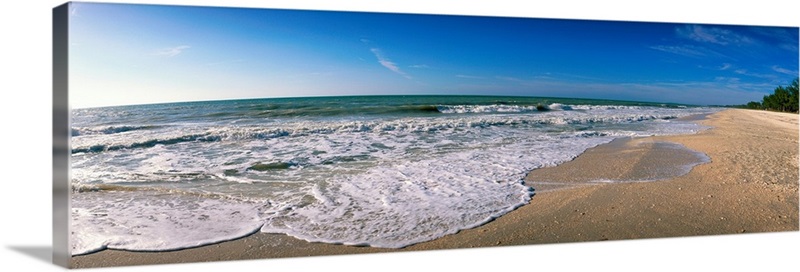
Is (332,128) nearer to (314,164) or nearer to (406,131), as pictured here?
(314,164)

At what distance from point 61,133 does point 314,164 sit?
1.53 m

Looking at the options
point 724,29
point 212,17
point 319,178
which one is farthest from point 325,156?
point 724,29

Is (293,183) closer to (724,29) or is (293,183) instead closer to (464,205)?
(464,205)

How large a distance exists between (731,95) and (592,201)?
1.59m

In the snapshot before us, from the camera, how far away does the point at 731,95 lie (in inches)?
179

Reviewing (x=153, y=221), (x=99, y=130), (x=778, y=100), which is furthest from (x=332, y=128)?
(x=778, y=100)

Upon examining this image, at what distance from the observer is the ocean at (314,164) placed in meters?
3.30

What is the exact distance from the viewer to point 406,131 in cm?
409

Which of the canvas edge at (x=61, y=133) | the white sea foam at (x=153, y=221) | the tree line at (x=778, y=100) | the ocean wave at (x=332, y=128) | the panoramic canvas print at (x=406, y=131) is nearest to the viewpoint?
the canvas edge at (x=61, y=133)

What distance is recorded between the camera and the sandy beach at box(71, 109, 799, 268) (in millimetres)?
3291

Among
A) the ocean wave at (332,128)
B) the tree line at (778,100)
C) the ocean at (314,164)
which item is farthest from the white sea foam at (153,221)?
the tree line at (778,100)

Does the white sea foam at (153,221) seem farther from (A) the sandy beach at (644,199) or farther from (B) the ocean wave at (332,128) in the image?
(B) the ocean wave at (332,128)

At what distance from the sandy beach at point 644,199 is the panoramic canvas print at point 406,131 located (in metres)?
0.01

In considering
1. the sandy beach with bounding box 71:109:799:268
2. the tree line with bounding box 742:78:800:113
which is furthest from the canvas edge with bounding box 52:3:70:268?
the tree line with bounding box 742:78:800:113
